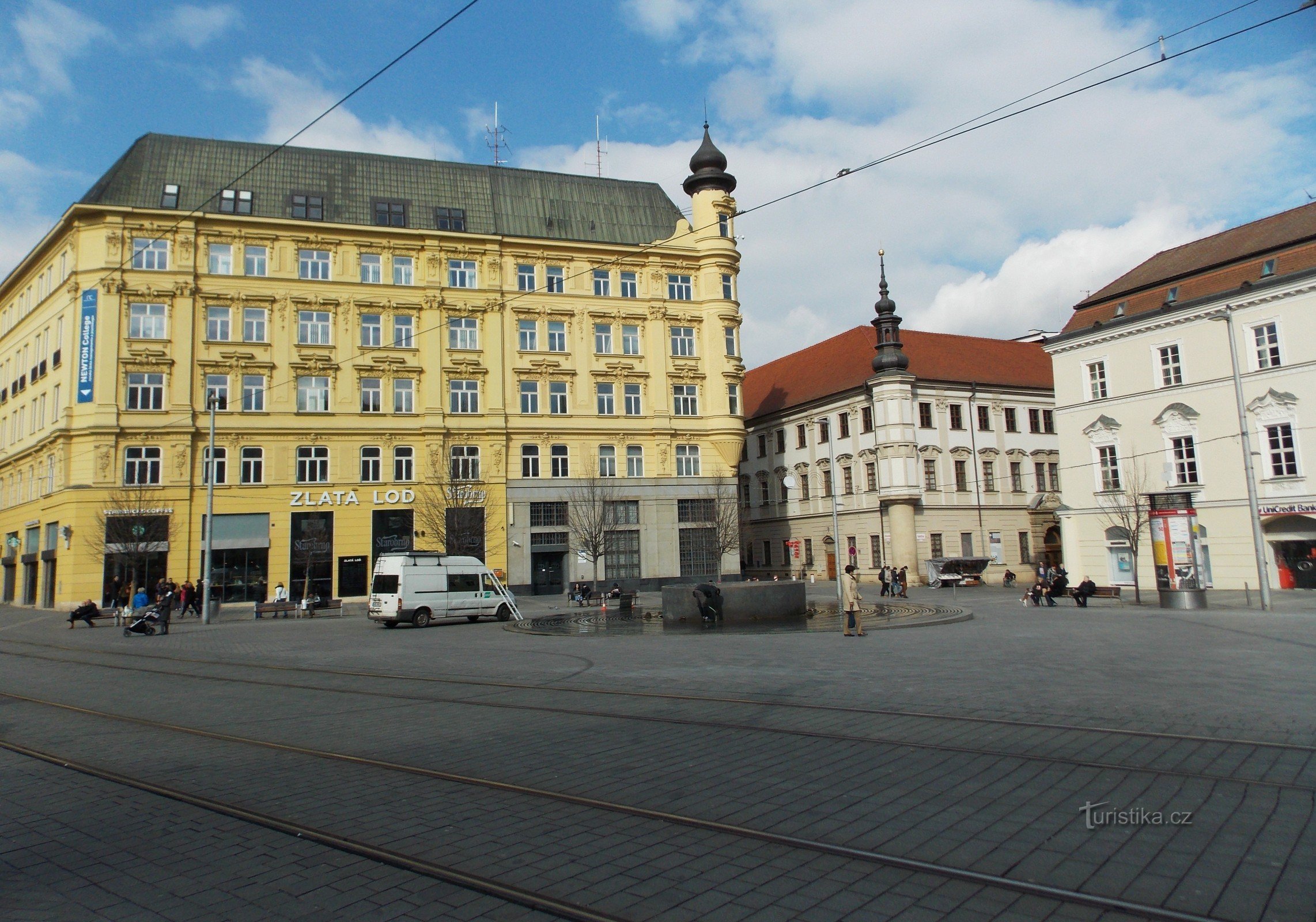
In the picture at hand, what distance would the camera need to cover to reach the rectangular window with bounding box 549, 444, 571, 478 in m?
49.1

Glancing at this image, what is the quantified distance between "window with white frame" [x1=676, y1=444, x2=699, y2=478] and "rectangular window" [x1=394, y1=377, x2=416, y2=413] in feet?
48.7

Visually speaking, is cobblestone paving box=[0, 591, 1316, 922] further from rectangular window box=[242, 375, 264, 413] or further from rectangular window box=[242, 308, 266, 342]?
rectangular window box=[242, 308, 266, 342]

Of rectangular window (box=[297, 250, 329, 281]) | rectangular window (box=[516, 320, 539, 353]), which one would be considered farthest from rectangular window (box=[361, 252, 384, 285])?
rectangular window (box=[516, 320, 539, 353])

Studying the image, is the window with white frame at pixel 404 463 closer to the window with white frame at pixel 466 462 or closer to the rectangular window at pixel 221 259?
the window with white frame at pixel 466 462

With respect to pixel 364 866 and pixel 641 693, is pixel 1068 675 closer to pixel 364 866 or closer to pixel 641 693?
pixel 641 693

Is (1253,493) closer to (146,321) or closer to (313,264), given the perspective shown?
(313,264)

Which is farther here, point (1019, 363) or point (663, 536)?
point (1019, 363)

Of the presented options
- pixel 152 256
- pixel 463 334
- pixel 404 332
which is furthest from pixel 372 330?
pixel 152 256

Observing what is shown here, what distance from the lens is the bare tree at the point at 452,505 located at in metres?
43.5

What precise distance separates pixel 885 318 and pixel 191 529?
41.6 meters

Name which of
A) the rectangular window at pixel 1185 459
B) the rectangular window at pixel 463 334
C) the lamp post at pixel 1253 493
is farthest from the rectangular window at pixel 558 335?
the lamp post at pixel 1253 493

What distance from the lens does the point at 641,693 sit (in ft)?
39.7

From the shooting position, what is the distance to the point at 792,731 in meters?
9.16

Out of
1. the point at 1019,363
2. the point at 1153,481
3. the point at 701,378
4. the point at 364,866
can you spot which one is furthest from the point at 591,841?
the point at 1019,363
